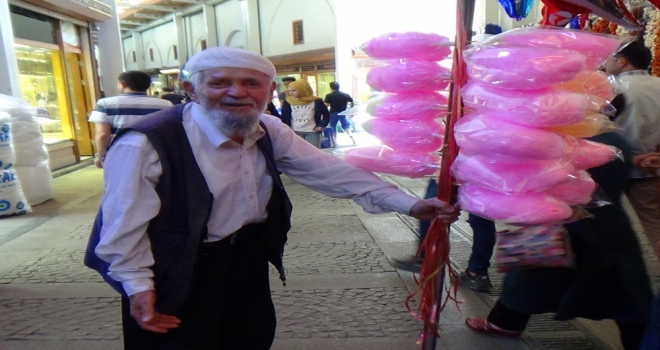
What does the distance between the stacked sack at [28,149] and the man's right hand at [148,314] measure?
18.4ft

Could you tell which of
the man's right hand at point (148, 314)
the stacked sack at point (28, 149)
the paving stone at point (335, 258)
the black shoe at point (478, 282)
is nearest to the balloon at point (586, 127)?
the man's right hand at point (148, 314)

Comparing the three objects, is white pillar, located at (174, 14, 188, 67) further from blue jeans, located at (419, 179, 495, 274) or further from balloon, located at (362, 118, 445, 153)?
balloon, located at (362, 118, 445, 153)

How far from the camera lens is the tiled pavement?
119 inches

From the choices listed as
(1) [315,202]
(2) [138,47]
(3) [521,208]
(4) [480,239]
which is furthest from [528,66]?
(2) [138,47]

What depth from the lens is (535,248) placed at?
2.25 metres

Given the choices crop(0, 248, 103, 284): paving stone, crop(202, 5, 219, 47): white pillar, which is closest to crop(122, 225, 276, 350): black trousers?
crop(0, 248, 103, 284): paving stone

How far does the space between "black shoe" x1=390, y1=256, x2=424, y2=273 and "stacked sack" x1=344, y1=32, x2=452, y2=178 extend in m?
2.09

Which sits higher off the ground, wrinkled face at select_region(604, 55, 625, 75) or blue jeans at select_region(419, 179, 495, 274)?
wrinkled face at select_region(604, 55, 625, 75)

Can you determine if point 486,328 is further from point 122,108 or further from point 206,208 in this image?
point 122,108

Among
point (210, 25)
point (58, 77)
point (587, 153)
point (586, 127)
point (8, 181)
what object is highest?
point (210, 25)

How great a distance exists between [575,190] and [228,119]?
130 cm

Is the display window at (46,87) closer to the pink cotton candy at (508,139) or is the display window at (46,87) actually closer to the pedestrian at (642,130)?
the pedestrian at (642,130)

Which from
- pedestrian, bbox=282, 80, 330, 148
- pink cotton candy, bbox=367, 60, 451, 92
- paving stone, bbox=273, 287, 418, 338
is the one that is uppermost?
pink cotton candy, bbox=367, 60, 451, 92

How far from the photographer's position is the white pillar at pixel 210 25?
2525cm
